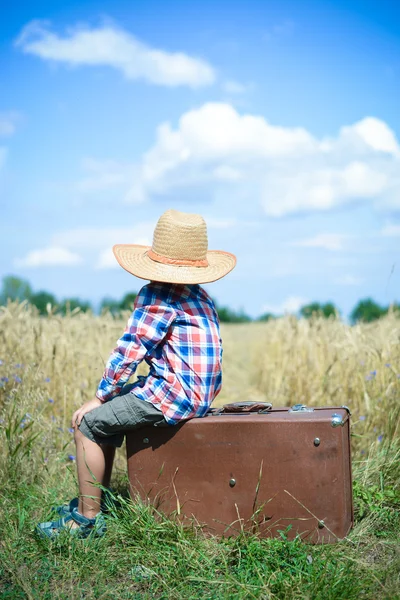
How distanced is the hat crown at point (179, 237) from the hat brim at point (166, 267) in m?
0.07

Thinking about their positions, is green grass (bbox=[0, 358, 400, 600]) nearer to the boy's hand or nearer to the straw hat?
the boy's hand

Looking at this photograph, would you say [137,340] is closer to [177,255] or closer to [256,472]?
[177,255]

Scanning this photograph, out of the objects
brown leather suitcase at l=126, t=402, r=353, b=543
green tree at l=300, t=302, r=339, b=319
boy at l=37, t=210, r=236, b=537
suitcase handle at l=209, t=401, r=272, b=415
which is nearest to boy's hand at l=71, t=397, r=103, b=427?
boy at l=37, t=210, r=236, b=537

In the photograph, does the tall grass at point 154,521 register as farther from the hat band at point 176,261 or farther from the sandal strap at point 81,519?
the hat band at point 176,261

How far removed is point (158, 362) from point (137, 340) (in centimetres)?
19

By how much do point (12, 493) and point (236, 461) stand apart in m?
1.49

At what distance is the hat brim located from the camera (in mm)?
3121

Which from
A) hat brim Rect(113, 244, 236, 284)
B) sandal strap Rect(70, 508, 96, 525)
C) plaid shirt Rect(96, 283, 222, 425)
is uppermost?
hat brim Rect(113, 244, 236, 284)

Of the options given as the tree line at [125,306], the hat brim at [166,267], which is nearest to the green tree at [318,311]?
the tree line at [125,306]

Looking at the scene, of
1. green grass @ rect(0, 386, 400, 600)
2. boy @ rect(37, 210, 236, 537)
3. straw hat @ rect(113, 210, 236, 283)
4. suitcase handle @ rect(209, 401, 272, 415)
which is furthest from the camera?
suitcase handle @ rect(209, 401, 272, 415)

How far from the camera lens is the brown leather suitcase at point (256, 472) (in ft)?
9.86

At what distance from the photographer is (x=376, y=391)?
5.16 metres

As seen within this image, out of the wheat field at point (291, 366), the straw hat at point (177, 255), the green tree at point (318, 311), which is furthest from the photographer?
the green tree at point (318, 311)

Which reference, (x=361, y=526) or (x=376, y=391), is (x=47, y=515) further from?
(x=376, y=391)
